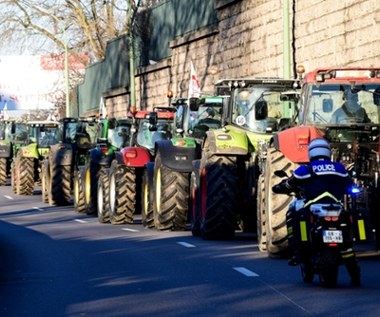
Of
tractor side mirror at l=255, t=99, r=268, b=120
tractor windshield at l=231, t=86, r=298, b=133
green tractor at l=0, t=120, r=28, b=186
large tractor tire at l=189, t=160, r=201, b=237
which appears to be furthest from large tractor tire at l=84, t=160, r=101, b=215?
green tractor at l=0, t=120, r=28, b=186

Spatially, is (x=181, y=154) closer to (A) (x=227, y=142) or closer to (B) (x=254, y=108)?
(B) (x=254, y=108)

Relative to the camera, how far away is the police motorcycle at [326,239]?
13625mm

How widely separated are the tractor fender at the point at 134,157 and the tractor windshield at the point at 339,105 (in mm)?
10314

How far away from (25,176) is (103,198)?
1504cm

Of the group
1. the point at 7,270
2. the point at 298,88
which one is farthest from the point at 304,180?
the point at 298,88

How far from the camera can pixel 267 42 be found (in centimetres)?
3778

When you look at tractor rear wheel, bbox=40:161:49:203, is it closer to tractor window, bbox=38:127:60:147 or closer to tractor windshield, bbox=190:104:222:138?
tractor window, bbox=38:127:60:147

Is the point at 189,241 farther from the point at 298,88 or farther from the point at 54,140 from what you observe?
the point at 54,140

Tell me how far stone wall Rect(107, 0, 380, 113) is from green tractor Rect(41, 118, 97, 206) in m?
4.58

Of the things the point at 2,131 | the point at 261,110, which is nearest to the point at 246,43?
the point at 2,131

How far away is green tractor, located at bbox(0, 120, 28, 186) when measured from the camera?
Answer: 169ft

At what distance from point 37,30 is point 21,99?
5247cm

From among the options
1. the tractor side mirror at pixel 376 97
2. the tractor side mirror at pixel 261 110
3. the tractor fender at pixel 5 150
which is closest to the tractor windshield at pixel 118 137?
the tractor side mirror at pixel 261 110

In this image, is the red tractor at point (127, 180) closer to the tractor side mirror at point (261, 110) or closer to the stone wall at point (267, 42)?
the stone wall at point (267, 42)
